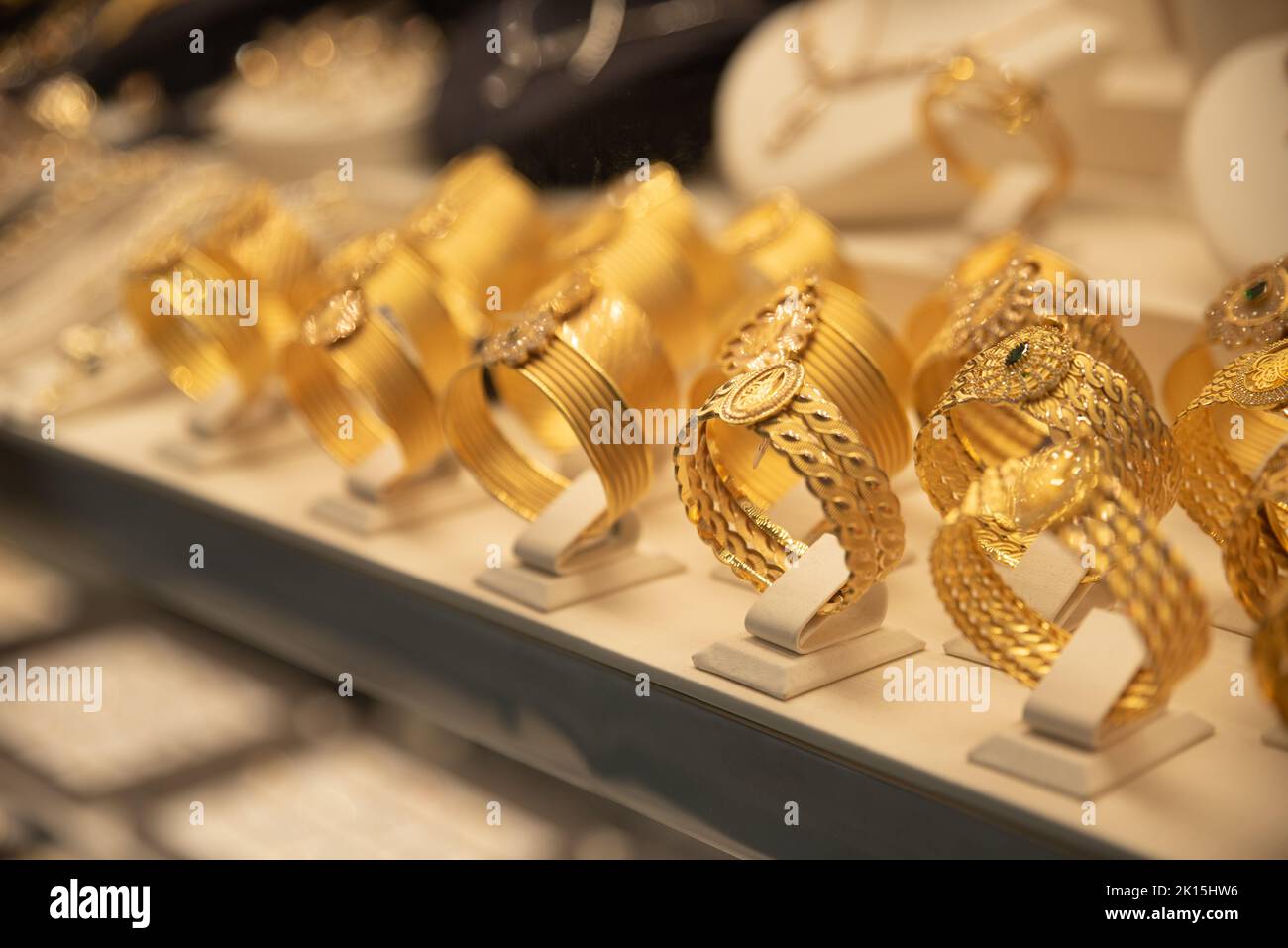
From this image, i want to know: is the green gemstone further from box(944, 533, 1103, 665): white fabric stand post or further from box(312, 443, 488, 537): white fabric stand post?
box(312, 443, 488, 537): white fabric stand post

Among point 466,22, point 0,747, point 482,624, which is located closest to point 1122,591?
point 482,624

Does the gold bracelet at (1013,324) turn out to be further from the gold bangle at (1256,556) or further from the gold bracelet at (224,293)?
the gold bracelet at (224,293)

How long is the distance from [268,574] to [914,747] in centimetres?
42

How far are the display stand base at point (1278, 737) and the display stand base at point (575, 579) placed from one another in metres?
0.29

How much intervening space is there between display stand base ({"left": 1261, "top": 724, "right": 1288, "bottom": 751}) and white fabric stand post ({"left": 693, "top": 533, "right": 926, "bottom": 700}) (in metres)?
0.14

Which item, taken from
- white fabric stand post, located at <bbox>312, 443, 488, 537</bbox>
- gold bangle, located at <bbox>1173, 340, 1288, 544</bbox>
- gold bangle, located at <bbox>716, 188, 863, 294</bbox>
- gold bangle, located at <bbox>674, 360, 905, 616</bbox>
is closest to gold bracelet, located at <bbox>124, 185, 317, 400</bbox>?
white fabric stand post, located at <bbox>312, 443, 488, 537</bbox>

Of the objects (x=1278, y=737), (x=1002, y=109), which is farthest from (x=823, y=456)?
(x=1002, y=109)

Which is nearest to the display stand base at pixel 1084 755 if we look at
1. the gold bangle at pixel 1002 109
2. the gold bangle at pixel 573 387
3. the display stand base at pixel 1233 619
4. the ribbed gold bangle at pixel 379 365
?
the display stand base at pixel 1233 619

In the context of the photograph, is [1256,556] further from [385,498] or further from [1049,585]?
[385,498]

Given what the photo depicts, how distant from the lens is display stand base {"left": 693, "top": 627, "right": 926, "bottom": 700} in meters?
0.59

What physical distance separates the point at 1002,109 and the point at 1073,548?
0.44 m
